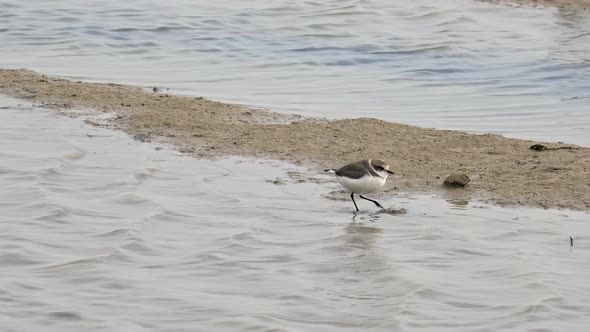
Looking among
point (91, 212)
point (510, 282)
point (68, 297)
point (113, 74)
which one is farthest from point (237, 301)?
point (113, 74)

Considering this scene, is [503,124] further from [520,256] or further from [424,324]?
[424,324]

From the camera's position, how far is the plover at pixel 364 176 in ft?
31.3

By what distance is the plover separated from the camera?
31.3 feet

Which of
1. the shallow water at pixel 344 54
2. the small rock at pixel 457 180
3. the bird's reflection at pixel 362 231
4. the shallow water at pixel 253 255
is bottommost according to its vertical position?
the shallow water at pixel 344 54

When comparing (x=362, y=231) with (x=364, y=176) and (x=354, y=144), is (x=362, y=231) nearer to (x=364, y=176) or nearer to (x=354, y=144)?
(x=364, y=176)

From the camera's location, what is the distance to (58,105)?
538 inches

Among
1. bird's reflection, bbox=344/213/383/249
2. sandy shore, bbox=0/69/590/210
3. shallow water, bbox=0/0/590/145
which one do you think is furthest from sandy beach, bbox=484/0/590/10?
bird's reflection, bbox=344/213/383/249

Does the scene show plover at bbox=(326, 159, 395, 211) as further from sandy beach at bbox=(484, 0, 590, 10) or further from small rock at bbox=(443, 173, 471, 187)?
sandy beach at bbox=(484, 0, 590, 10)

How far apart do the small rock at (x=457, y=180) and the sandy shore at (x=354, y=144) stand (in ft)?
0.21

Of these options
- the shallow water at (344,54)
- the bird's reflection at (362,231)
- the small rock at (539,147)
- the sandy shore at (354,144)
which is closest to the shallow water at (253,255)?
the bird's reflection at (362,231)

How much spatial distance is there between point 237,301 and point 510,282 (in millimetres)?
1844

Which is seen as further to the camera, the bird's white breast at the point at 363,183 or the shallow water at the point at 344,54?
the shallow water at the point at 344,54

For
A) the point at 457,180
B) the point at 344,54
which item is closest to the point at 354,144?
the point at 457,180

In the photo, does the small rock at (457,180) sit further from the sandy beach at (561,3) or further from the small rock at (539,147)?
the sandy beach at (561,3)
